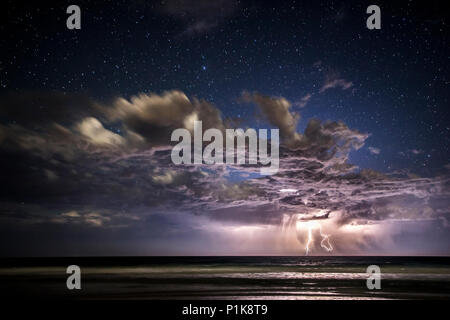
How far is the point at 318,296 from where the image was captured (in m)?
17.1
